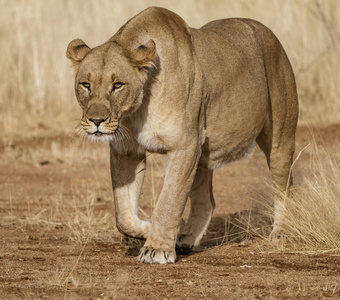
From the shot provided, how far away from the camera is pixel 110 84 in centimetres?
428

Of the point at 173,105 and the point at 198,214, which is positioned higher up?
the point at 173,105

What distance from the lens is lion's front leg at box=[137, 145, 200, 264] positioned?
4.48 metres

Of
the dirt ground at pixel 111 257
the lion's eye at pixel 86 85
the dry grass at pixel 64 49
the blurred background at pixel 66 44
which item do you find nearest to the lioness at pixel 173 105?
the lion's eye at pixel 86 85

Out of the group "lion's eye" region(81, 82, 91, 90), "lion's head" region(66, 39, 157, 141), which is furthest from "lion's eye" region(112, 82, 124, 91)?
"lion's eye" region(81, 82, 91, 90)

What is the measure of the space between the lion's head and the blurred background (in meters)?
5.62

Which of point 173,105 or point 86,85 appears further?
point 173,105

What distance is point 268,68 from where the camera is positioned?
18.6ft

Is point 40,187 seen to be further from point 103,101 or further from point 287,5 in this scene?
point 287,5

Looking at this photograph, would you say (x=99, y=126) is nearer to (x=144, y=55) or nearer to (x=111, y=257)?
(x=144, y=55)

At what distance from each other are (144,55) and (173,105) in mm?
353

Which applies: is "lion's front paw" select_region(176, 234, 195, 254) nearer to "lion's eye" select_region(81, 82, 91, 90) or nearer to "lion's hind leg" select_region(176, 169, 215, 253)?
"lion's hind leg" select_region(176, 169, 215, 253)

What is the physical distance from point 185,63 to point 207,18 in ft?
25.3

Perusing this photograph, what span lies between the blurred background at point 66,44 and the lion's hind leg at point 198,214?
4301mm

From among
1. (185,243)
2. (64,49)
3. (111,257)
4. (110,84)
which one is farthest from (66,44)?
(110,84)
